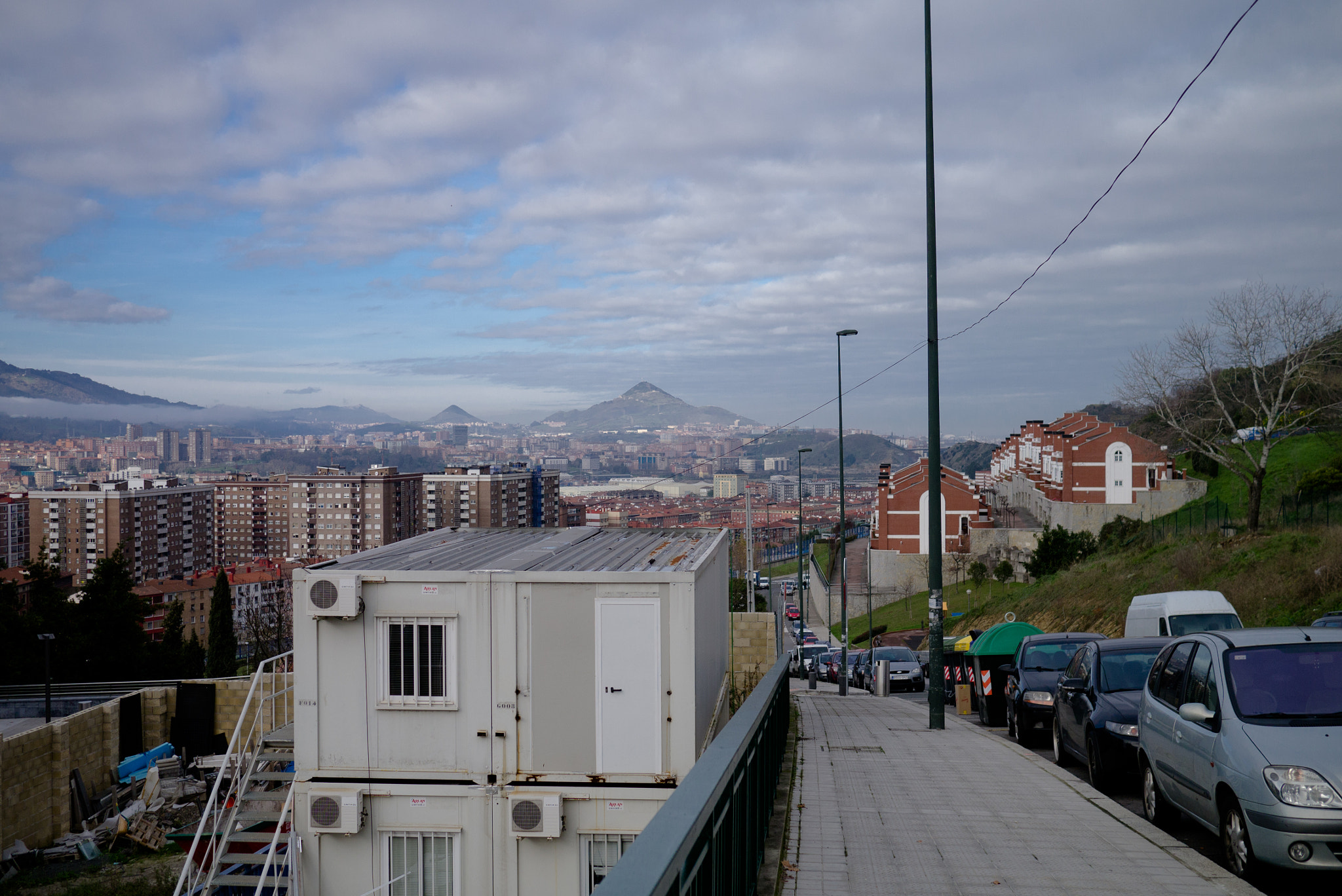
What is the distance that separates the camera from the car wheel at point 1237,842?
5375mm

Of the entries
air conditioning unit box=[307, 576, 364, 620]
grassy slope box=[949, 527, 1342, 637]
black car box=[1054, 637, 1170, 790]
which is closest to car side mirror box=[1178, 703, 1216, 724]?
black car box=[1054, 637, 1170, 790]

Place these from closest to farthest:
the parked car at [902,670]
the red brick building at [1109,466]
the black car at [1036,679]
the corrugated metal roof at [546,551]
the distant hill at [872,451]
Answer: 1. the corrugated metal roof at [546,551]
2. the black car at [1036,679]
3. the parked car at [902,670]
4. the red brick building at [1109,466]
5. the distant hill at [872,451]

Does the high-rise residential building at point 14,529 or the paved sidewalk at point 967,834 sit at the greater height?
the paved sidewalk at point 967,834

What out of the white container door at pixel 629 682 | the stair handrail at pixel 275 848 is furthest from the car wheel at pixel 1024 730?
the stair handrail at pixel 275 848

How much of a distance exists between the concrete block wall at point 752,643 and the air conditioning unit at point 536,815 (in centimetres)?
1019

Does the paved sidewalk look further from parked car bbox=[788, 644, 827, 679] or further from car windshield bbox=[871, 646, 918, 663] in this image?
parked car bbox=[788, 644, 827, 679]

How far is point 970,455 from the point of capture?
171 m

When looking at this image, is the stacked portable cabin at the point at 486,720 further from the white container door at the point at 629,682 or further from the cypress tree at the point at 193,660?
the cypress tree at the point at 193,660

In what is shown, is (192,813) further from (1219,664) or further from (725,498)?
(725,498)

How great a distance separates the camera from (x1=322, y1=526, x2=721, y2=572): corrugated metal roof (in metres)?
10.6

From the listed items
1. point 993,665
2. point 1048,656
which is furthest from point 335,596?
point 993,665

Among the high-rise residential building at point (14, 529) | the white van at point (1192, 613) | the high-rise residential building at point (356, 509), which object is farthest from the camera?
the high-rise residential building at point (356, 509)

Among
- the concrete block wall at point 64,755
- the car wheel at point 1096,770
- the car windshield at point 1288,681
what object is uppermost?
the car windshield at point 1288,681

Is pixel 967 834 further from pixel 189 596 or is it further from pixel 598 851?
pixel 189 596
